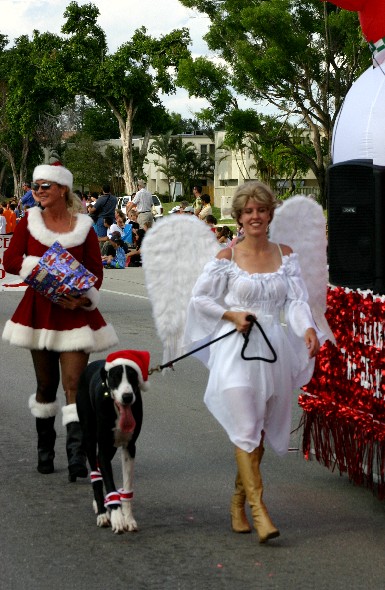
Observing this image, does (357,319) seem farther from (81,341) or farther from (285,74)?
(285,74)

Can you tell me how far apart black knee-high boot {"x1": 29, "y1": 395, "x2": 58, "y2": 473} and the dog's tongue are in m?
1.65

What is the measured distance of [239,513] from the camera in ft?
20.3

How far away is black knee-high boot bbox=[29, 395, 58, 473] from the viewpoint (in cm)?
766

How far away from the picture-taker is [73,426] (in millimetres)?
7430

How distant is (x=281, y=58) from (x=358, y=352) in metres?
28.9

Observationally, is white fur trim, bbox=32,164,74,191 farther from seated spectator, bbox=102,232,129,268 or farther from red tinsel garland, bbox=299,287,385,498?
seated spectator, bbox=102,232,129,268

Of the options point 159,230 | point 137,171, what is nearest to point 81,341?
point 159,230

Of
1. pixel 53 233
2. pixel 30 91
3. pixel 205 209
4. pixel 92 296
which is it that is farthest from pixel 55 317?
pixel 30 91

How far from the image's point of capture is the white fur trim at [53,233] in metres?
7.46

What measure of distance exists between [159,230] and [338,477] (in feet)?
6.87

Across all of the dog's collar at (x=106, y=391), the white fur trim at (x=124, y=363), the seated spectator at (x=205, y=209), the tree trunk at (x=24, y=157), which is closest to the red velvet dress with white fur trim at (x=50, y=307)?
the dog's collar at (x=106, y=391)

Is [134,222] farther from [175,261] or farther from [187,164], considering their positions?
[187,164]

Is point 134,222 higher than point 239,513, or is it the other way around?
point 134,222

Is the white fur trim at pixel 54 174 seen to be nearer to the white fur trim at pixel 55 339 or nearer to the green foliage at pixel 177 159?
the white fur trim at pixel 55 339
